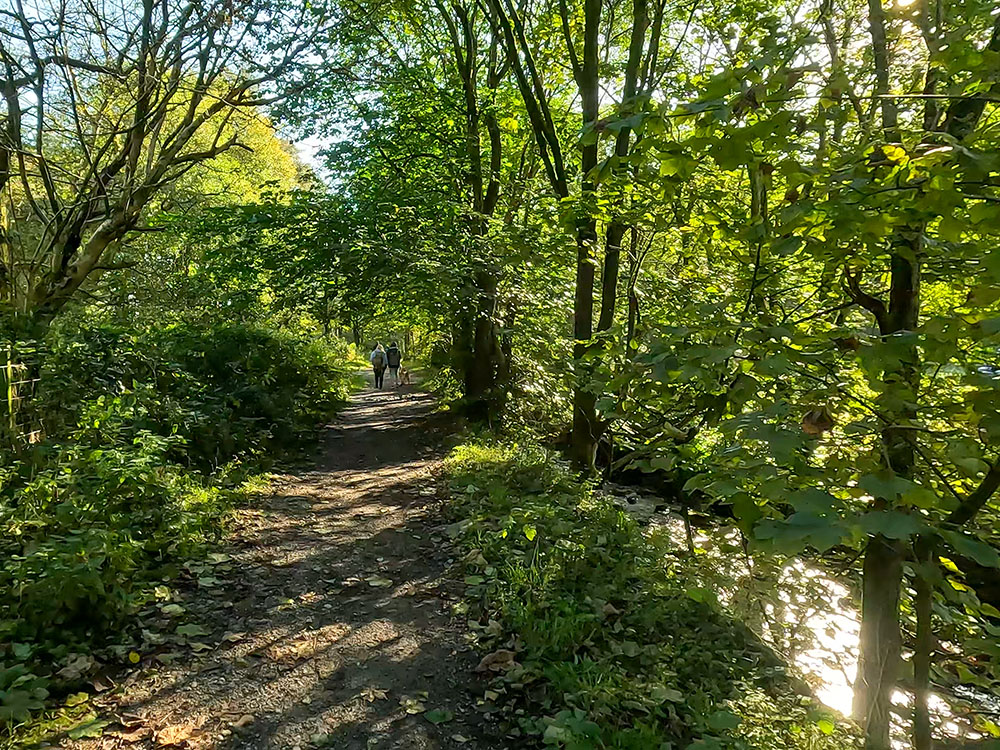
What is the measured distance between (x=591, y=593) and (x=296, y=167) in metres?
24.8

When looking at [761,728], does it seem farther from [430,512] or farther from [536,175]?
[536,175]

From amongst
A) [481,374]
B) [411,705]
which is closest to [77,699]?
[411,705]

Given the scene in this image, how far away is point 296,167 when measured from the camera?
25.2 m

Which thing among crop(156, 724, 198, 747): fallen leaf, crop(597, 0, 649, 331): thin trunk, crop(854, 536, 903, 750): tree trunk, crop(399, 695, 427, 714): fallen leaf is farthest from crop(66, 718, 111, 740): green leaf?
crop(597, 0, 649, 331): thin trunk

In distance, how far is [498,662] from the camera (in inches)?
155

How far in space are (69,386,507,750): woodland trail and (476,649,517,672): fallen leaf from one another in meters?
0.09

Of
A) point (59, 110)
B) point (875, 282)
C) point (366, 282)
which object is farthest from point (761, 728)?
point (59, 110)

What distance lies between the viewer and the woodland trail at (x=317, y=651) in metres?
3.28

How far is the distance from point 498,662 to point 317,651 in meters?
1.24

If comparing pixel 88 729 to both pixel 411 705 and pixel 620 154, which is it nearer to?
pixel 411 705

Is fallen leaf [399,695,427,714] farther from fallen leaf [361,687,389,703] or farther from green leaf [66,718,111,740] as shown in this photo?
green leaf [66,718,111,740]

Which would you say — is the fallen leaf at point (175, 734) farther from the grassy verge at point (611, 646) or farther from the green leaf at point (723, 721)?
the green leaf at point (723, 721)

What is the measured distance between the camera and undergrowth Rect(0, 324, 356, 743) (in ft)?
12.0

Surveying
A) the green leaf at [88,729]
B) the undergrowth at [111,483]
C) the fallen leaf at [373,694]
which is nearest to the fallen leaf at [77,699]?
the undergrowth at [111,483]
